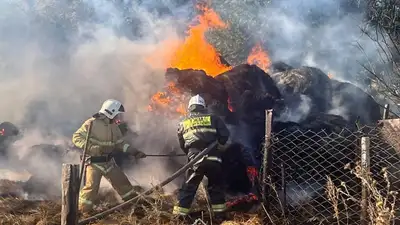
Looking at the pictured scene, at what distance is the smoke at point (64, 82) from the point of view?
8.99m

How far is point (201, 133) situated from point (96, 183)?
5.86ft

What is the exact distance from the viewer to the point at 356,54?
75.0ft

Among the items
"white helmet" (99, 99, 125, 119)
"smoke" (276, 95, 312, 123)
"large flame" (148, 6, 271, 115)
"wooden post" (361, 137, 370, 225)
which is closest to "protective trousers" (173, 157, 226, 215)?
"white helmet" (99, 99, 125, 119)

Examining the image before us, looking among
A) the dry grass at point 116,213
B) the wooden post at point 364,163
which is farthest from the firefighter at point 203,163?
the wooden post at point 364,163

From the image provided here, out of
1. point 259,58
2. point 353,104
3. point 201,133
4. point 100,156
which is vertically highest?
point 259,58

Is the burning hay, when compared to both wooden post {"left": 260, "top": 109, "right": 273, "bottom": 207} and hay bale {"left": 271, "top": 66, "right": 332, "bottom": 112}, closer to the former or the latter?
hay bale {"left": 271, "top": 66, "right": 332, "bottom": 112}

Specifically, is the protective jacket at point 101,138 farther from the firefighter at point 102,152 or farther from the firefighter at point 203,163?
the firefighter at point 203,163

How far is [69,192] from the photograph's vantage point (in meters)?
3.85

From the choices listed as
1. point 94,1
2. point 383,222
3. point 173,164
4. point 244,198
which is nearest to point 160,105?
point 173,164

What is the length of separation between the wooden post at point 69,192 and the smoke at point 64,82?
439cm

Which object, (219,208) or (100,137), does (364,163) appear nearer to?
(219,208)

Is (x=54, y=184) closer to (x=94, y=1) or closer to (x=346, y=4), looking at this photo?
(x=94, y=1)

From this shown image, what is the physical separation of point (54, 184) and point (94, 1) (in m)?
13.6

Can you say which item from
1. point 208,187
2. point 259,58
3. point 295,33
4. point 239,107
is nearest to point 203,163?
point 208,187
